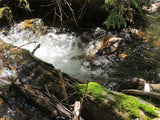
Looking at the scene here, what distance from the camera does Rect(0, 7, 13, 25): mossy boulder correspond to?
22.2 ft

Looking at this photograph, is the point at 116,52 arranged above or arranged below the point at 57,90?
below

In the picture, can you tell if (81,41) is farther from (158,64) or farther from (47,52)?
(158,64)

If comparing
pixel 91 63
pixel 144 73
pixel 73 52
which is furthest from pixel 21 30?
pixel 144 73

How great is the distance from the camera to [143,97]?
2.75 meters

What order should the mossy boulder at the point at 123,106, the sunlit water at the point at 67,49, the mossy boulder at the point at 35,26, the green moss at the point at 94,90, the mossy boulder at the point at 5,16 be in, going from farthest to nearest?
the mossy boulder at the point at 35,26
the mossy boulder at the point at 5,16
the sunlit water at the point at 67,49
the green moss at the point at 94,90
the mossy boulder at the point at 123,106

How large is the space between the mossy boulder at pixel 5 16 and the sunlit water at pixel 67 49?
444mm

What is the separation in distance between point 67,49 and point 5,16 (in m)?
3.63

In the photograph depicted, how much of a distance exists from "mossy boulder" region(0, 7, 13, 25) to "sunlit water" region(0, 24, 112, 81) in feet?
1.46

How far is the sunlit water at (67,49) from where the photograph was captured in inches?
200

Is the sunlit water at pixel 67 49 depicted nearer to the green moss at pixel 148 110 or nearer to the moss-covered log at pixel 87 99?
the moss-covered log at pixel 87 99

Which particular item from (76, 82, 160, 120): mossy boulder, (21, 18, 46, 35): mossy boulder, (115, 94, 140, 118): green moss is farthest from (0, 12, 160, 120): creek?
(115, 94, 140, 118): green moss

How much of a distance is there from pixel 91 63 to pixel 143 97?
2900 mm

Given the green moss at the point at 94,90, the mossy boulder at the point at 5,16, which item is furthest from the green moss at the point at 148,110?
the mossy boulder at the point at 5,16

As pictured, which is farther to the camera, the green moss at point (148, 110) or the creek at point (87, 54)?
the creek at point (87, 54)
